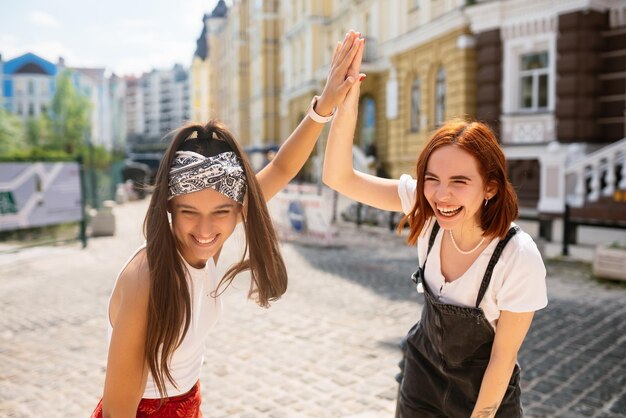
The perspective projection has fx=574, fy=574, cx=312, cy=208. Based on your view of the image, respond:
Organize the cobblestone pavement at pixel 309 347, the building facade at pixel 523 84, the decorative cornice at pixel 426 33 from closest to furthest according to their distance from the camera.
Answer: the cobblestone pavement at pixel 309 347, the building facade at pixel 523 84, the decorative cornice at pixel 426 33

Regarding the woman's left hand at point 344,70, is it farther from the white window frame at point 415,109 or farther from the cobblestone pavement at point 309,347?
the white window frame at point 415,109

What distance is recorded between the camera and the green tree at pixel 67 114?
67.8 meters

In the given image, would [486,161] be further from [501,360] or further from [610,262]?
[610,262]

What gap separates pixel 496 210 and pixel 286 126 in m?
40.6

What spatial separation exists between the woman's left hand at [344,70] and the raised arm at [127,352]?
3.21ft

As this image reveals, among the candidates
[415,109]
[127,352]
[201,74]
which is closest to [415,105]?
[415,109]

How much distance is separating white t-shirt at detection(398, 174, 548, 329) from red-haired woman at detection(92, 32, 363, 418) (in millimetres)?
592

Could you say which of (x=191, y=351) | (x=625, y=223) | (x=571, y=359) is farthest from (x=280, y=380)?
(x=625, y=223)

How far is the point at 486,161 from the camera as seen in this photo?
1936 millimetres

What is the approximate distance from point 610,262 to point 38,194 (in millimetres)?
10660

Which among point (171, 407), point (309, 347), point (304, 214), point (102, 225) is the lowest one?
point (309, 347)

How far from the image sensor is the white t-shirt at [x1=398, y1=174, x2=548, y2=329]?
1.88m

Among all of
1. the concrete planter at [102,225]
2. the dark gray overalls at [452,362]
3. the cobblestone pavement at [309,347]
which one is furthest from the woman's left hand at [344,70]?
the concrete planter at [102,225]

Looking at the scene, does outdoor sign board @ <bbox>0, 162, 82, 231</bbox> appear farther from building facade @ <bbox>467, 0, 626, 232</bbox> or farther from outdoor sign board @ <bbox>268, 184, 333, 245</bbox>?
building facade @ <bbox>467, 0, 626, 232</bbox>
